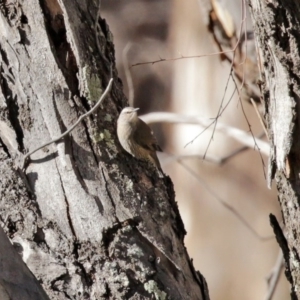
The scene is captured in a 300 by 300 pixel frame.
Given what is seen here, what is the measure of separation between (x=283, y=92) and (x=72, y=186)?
0.64 meters

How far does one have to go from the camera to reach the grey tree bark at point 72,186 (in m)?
2.10

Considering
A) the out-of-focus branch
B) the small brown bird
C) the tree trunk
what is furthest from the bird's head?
the out-of-focus branch

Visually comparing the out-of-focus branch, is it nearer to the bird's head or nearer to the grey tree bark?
the bird's head

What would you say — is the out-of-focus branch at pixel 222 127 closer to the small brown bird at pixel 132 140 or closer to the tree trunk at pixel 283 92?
the small brown bird at pixel 132 140

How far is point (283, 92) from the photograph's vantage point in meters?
2.00

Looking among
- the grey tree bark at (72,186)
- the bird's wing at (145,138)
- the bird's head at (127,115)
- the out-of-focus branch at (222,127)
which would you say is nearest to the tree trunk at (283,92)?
the grey tree bark at (72,186)

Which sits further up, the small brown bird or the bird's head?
the bird's head

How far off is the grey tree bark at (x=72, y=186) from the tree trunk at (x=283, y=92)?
13.4 inches

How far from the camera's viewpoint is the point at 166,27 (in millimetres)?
6430

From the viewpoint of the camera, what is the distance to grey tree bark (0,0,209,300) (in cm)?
210

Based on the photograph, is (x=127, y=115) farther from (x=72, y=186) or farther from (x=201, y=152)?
(x=201, y=152)

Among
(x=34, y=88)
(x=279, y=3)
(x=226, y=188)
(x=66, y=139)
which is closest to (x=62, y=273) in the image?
(x=66, y=139)

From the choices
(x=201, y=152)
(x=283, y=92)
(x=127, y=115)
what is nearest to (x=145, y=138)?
(x=127, y=115)

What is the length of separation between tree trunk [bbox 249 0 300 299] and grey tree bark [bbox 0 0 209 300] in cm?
34
